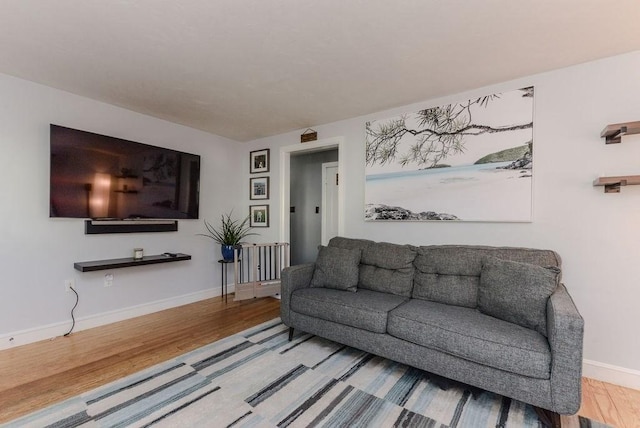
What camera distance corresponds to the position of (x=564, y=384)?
143 centimetres

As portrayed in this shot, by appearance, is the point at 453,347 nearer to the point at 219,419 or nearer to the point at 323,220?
the point at 219,419

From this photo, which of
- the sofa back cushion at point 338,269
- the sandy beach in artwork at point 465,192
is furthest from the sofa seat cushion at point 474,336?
the sandy beach in artwork at point 465,192

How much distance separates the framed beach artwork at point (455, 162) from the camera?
92.0 inches

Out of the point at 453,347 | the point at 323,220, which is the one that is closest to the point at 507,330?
the point at 453,347

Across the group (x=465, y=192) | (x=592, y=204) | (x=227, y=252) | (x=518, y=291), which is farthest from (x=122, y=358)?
(x=592, y=204)

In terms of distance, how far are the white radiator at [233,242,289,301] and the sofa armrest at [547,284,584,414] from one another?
2.85 meters

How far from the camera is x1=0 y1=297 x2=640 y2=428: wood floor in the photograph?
173cm

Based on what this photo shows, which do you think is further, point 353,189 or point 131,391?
point 353,189

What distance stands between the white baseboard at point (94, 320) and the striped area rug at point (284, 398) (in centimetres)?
128

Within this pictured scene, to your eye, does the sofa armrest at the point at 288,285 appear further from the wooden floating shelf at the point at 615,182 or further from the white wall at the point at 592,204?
the wooden floating shelf at the point at 615,182

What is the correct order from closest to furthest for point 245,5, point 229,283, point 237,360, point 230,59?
1. point 245,5
2. point 230,59
3. point 237,360
4. point 229,283

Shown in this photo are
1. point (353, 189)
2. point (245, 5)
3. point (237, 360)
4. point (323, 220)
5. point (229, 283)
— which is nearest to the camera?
point (245, 5)

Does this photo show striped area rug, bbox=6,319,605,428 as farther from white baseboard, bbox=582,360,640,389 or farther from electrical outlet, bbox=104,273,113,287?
electrical outlet, bbox=104,273,113,287

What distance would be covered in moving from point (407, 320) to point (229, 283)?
2.99 m
